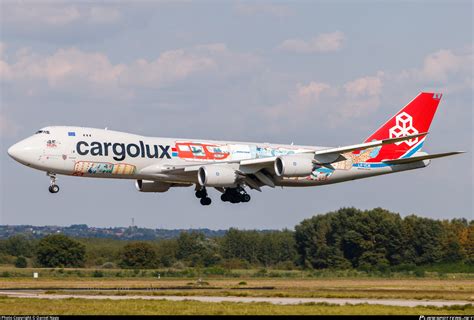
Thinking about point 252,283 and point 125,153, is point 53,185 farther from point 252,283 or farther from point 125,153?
point 252,283

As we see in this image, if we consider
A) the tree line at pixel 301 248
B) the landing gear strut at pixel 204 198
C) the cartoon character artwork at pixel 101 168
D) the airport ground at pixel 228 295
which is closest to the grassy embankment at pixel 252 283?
the airport ground at pixel 228 295

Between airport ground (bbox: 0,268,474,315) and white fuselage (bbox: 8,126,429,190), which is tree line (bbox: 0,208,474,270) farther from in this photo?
white fuselage (bbox: 8,126,429,190)

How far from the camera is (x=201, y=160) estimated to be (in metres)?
62.1

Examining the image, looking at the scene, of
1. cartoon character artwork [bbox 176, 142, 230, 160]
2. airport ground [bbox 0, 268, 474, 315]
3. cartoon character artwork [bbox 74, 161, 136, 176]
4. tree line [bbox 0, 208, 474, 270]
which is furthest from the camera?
tree line [bbox 0, 208, 474, 270]

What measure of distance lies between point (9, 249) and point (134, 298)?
4457 centimetres

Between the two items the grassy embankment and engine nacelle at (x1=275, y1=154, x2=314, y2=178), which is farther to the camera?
engine nacelle at (x1=275, y1=154, x2=314, y2=178)

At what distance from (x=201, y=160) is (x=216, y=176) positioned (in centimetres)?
274

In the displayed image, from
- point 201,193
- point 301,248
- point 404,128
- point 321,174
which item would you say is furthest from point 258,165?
point 301,248

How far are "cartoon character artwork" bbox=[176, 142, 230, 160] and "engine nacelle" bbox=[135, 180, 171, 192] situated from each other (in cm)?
469

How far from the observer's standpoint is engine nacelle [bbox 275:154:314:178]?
6012 centimetres

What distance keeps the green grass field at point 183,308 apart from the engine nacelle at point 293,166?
1931 cm

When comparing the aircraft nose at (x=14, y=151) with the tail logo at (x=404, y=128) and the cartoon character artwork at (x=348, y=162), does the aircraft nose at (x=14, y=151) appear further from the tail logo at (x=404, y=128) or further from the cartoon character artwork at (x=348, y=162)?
the tail logo at (x=404, y=128)

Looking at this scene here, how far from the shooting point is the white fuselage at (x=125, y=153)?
190 ft

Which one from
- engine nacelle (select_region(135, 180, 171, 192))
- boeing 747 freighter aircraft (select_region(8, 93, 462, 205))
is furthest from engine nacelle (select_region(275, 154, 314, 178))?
engine nacelle (select_region(135, 180, 171, 192))
